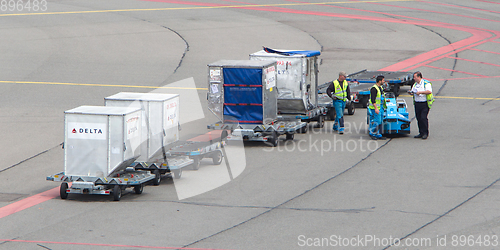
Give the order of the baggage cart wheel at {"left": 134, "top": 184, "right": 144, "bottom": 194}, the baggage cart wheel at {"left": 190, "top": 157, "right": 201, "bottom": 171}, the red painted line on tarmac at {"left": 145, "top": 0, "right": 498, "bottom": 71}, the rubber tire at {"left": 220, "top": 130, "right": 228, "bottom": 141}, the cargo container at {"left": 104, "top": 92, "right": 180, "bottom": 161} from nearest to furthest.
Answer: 1. the baggage cart wheel at {"left": 134, "top": 184, "right": 144, "bottom": 194}
2. the cargo container at {"left": 104, "top": 92, "right": 180, "bottom": 161}
3. the baggage cart wheel at {"left": 190, "top": 157, "right": 201, "bottom": 171}
4. the rubber tire at {"left": 220, "top": 130, "right": 228, "bottom": 141}
5. the red painted line on tarmac at {"left": 145, "top": 0, "right": 498, "bottom": 71}

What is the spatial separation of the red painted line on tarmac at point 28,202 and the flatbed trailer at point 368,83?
40.1ft

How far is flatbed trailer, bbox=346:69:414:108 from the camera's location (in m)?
23.0

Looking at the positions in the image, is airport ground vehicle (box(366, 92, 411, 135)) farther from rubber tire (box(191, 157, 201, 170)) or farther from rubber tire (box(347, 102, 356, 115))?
rubber tire (box(191, 157, 201, 170))

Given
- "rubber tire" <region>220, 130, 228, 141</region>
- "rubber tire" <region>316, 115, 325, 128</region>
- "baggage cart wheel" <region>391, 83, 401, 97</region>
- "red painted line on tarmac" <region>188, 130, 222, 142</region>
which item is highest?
"baggage cart wheel" <region>391, 83, 401, 97</region>

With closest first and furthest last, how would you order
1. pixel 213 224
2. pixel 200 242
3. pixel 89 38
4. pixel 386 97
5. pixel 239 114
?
pixel 200 242, pixel 213 224, pixel 239 114, pixel 386 97, pixel 89 38

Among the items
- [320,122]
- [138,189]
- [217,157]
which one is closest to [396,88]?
[320,122]

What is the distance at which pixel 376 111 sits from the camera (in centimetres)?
1800

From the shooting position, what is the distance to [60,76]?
2769 centimetres

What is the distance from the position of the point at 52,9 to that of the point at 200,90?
76.1 ft

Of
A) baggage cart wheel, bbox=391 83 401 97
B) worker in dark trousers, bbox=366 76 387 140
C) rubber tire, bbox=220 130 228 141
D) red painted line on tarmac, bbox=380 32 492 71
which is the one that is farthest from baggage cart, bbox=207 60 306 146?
red painted line on tarmac, bbox=380 32 492 71

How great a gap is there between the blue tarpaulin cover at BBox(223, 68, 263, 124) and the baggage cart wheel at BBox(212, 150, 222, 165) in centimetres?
237

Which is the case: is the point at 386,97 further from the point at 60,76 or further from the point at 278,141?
the point at 60,76

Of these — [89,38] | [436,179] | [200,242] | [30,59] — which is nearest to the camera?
[200,242]

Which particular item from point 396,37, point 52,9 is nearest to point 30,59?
point 52,9
